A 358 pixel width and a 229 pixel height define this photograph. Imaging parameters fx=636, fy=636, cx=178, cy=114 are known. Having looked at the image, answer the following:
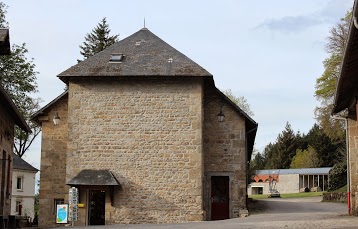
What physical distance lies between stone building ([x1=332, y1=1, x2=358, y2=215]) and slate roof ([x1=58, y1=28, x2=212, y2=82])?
6799 millimetres

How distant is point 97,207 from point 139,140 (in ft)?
11.0

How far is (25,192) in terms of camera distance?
56.4m

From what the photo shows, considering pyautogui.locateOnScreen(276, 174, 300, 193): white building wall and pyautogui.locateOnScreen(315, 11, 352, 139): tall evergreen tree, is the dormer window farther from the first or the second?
pyautogui.locateOnScreen(276, 174, 300, 193): white building wall

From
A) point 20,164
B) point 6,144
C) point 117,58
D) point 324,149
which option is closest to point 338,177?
point 117,58

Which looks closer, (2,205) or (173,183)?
(2,205)

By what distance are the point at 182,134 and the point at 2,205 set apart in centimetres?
778

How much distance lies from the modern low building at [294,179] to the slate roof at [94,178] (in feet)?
179

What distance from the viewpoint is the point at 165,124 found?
87.6 feet

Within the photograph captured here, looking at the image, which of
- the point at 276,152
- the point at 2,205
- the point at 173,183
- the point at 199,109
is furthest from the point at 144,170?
the point at 276,152

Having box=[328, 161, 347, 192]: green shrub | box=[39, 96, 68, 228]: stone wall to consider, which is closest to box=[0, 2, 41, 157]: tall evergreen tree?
box=[39, 96, 68, 228]: stone wall

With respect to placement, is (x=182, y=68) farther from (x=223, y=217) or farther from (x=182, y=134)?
(x=223, y=217)

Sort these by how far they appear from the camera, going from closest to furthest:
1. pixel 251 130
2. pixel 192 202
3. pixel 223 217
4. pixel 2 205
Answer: pixel 2 205 → pixel 192 202 → pixel 223 217 → pixel 251 130

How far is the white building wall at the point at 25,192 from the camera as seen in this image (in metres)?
54.5

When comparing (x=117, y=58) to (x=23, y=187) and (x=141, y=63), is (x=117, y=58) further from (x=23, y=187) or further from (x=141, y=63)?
Answer: (x=23, y=187)
